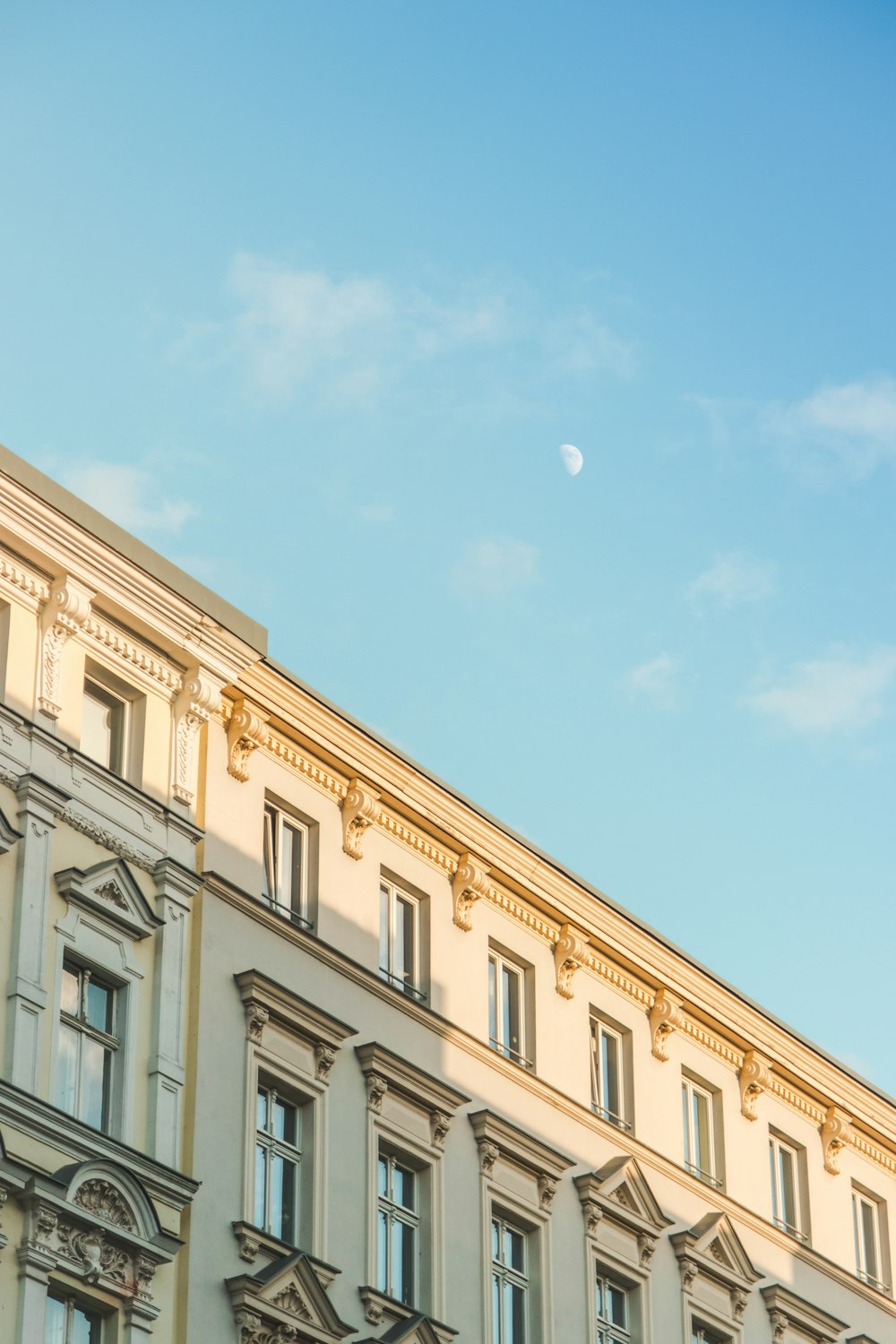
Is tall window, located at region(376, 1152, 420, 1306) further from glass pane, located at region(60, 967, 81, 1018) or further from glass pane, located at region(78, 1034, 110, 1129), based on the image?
glass pane, located at region(60, 967, 81, 1018)

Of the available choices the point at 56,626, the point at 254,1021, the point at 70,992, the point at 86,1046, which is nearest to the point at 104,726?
the point at 56,626

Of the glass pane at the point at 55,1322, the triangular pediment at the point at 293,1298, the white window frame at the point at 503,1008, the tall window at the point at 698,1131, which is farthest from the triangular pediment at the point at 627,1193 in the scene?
the glass pane at the point at 55,1322

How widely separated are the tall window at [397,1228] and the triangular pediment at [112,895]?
18.4 ft

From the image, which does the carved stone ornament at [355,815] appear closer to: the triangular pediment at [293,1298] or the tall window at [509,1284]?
the tall window at [509,1284]

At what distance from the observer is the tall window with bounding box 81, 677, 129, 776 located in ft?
108

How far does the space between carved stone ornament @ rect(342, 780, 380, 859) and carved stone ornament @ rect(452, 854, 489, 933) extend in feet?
7.99

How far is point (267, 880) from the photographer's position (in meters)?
35.2

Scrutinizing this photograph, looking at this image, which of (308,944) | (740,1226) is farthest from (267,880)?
(740,1226)

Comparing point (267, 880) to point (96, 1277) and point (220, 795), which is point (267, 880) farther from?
point (96, 1277)

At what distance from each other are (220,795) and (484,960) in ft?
21.1

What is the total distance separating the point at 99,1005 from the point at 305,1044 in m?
3.96

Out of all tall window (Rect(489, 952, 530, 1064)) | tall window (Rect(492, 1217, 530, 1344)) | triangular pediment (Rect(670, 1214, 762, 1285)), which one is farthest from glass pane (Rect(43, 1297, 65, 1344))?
triangular pediment (Rect(670, 1214, 762, 1285))

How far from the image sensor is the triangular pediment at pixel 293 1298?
31.1 m

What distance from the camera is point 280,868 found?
3559 cm
